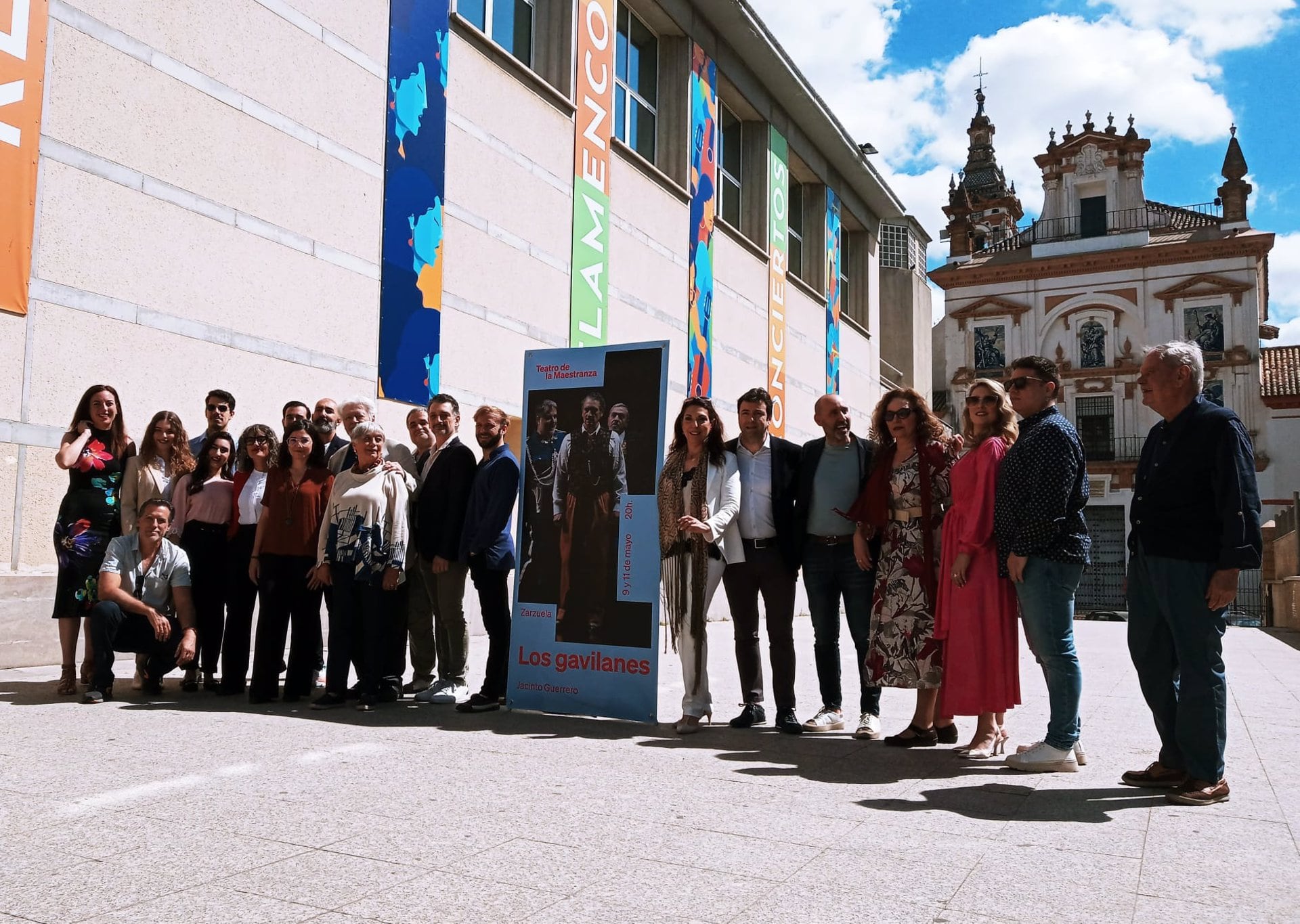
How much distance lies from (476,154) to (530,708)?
7.93 meters

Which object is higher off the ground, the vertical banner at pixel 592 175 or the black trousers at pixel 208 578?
the vertical banner at pixel 592 175

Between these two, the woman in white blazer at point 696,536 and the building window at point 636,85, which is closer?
the woman in white blazer at point 696,536

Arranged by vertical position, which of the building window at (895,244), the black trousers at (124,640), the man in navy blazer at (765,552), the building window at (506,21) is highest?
the building window at (895,244)

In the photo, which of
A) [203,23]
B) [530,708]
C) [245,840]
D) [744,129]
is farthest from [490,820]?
[744,129]

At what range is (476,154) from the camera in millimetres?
12562

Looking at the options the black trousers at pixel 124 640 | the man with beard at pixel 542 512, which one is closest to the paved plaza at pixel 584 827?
the black trousers at pixel 124 640

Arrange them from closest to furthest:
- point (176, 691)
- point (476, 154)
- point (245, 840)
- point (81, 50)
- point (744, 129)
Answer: point (245, 840)
point (176, 691)
point (81, 50)
point (476, 154)
point (744, 129)

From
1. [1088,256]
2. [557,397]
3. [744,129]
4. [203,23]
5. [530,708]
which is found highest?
[1088,256]

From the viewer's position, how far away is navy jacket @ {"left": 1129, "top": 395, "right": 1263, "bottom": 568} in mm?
4305

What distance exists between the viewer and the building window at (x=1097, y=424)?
4125 cm

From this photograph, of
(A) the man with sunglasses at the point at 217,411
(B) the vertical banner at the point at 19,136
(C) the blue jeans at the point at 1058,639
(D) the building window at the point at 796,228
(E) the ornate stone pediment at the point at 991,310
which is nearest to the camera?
(C) the blue jeans at the point at 1058,639

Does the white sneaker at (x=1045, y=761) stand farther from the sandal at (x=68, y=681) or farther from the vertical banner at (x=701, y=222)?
the vertical banner at (x=701, y=222)

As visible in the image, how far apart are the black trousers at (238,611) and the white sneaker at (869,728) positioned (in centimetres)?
389

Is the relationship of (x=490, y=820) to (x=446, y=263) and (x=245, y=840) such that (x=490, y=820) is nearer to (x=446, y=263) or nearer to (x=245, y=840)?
(x=245, y=840)
